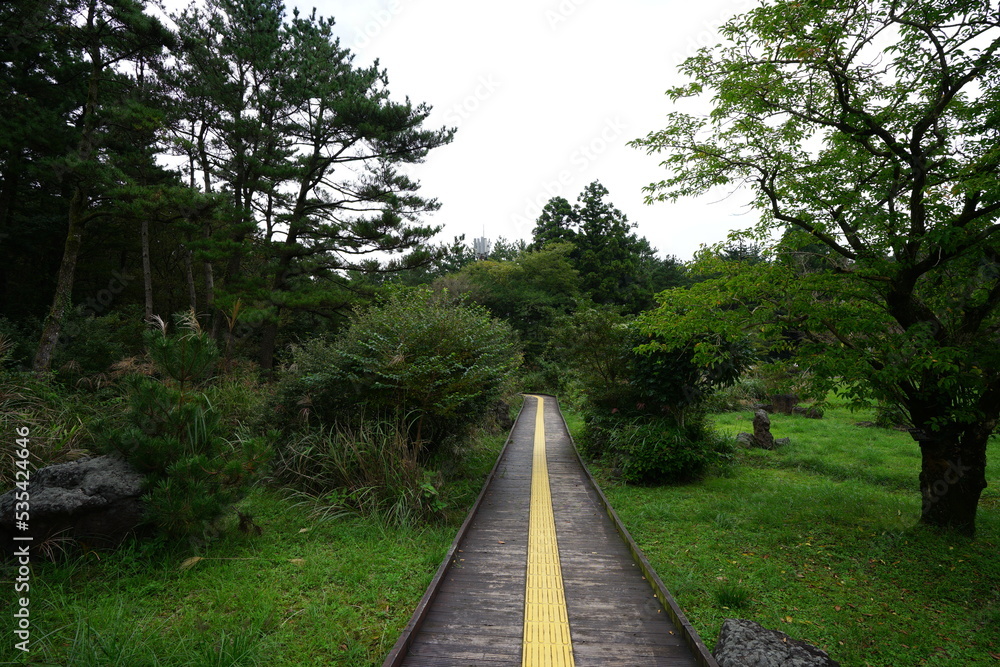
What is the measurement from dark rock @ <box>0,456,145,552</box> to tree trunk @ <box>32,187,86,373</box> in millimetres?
7583

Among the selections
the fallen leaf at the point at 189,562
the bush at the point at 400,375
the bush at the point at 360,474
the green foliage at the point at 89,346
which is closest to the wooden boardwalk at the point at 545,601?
the bush at the point at 360,474

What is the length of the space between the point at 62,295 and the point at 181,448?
9.13 meters

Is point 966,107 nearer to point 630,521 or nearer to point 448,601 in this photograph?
point 630,521

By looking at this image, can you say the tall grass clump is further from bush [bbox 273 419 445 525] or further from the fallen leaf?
the fallen leaf

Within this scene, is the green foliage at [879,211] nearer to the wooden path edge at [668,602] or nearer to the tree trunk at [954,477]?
the tree trunk at [954,477]

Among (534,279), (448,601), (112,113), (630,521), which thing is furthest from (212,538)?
(534,279)

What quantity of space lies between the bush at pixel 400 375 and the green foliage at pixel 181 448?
2.15 m

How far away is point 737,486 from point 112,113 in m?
15.7

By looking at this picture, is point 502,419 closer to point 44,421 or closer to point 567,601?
point 567,601

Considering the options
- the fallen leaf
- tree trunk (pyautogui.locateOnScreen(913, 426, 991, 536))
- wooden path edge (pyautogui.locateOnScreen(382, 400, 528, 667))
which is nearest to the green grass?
the fallen leaf

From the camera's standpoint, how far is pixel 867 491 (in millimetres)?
7465

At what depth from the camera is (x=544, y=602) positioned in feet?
12.9

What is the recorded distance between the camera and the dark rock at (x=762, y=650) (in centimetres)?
282

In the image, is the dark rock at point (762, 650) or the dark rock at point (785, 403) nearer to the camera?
the dark rock at point (762, 650)
